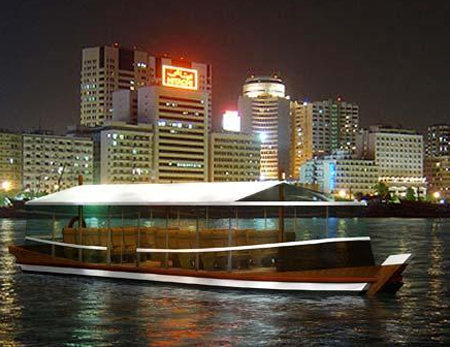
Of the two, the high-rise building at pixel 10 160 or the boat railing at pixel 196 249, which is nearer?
the boat railing at pixel 196 249

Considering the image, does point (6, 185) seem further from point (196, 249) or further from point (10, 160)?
point (196, 249)

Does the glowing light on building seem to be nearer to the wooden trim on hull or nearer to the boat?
the boat

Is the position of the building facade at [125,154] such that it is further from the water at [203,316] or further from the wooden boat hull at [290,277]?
the water at [203,316]

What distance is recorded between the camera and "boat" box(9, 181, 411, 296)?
74.8 ft

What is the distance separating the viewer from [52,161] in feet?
586

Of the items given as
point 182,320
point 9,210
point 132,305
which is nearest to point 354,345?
point 182,320

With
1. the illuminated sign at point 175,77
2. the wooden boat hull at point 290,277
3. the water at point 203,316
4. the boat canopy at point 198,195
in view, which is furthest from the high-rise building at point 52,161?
the water at point 203,316

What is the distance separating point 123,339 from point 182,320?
2.66 m

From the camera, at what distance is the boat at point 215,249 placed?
2281cm

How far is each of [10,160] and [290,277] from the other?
159m

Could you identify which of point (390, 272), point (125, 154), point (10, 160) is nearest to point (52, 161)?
point (10, 160)

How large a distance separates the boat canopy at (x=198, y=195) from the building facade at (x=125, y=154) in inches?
6132

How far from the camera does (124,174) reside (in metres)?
187

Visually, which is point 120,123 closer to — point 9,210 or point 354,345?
point 9,210
